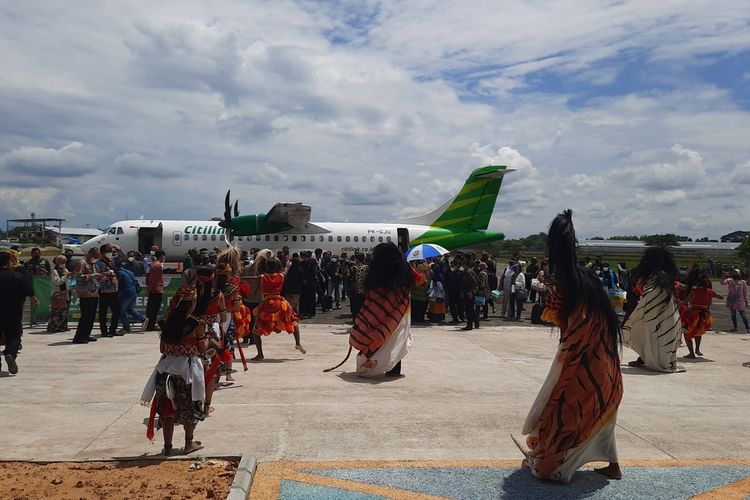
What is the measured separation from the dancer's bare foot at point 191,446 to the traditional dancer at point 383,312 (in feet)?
11.2

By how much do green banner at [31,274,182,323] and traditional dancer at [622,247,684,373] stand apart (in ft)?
30.7

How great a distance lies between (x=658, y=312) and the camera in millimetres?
9391

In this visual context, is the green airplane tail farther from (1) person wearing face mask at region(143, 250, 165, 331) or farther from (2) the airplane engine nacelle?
(1) person wearing face mask at region(143, 250, 165, 331)

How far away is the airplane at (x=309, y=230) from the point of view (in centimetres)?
2902

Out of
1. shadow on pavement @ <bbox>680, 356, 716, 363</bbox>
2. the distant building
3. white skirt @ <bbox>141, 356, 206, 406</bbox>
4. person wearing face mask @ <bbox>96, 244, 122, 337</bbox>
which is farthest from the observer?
the distant building

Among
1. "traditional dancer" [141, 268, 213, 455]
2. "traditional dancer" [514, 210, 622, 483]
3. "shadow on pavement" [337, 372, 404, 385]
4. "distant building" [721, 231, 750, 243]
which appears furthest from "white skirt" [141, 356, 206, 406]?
"distant building" [721, 231, 750, 243]

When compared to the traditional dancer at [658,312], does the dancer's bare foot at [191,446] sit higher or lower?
lower

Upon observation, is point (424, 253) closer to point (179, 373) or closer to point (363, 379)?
point (363, 379)

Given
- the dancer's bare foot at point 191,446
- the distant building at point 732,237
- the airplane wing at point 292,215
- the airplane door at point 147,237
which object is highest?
the distant building at point 732,237

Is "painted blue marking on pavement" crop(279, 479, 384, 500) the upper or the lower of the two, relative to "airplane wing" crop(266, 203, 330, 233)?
lower

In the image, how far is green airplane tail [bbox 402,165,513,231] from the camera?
30047mm

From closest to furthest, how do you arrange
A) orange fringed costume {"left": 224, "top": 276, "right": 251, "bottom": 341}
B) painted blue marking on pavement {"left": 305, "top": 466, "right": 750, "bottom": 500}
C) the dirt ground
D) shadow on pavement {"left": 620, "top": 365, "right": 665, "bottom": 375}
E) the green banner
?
1. the dirt ground
2. painted blue marking on pavement {"left": 305, "top": 466, "right": 750, "bottom": 500}
3. orange fringed costume {"left": 224, "top": 276, "right": 251, "bottom": 341}
4. shadow on pavement {"left": 620, "top": 365, "right": 665, "bottom": 375}
5. the green banner

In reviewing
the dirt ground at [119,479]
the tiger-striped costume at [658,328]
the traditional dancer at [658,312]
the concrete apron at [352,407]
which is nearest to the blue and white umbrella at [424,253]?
the concrete apron at [352,407]

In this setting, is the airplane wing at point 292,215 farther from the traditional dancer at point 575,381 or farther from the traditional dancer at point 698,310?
the traditional dancer at point 575,381
